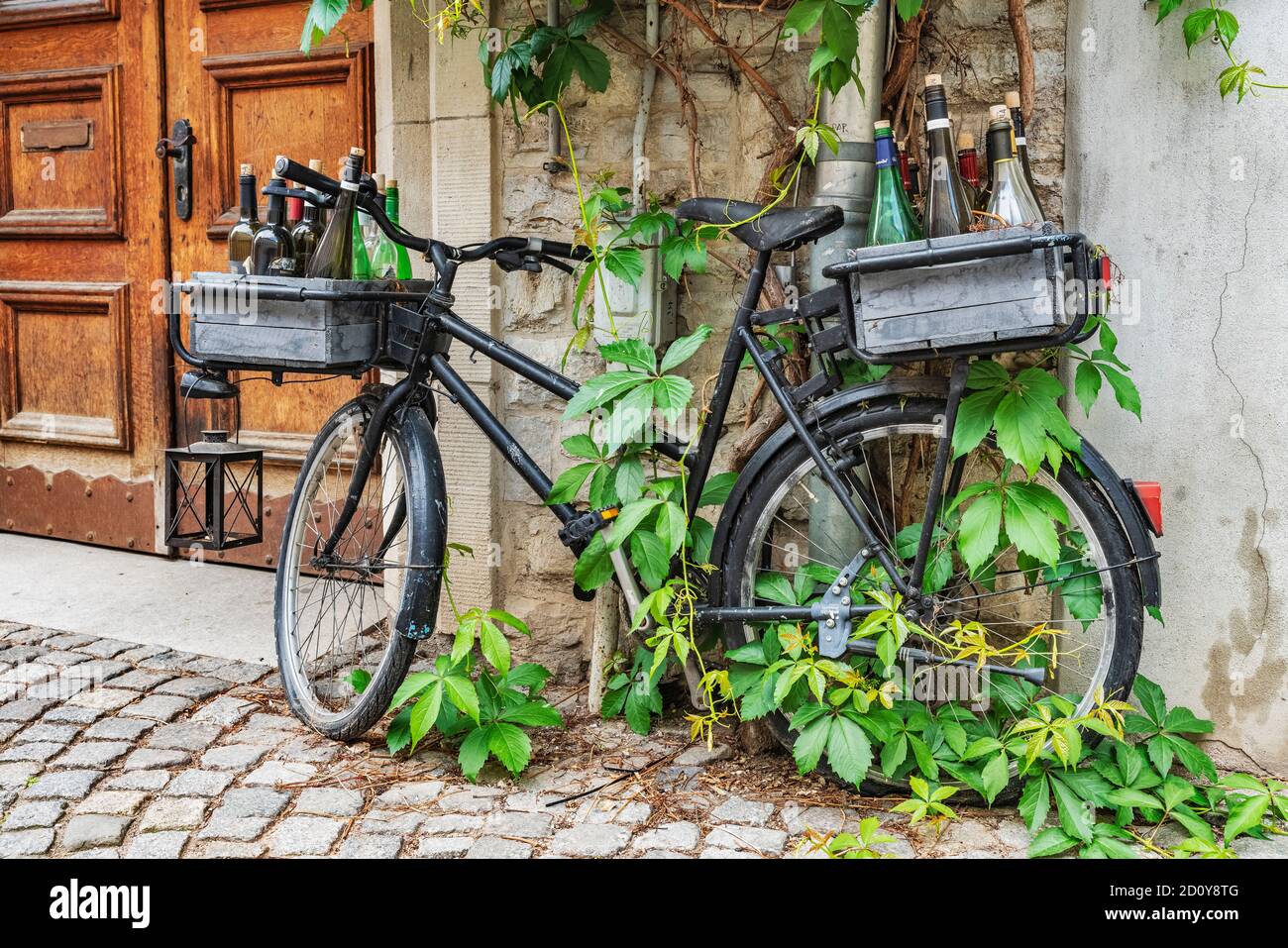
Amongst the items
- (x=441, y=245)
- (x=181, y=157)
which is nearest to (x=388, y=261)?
(x=441, y=245)

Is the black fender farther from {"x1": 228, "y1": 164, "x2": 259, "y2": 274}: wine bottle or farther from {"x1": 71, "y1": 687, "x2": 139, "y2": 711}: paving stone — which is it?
{"x1": 71, "y1": 687, "x2": 139, "y2": 711}: paving stone

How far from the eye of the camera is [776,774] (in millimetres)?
2838

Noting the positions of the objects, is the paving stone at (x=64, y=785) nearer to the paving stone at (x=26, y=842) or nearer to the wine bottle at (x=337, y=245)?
the paving stone at (x=26, y=842)

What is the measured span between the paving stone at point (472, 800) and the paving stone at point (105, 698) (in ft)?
3.42

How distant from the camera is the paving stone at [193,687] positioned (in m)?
3.27

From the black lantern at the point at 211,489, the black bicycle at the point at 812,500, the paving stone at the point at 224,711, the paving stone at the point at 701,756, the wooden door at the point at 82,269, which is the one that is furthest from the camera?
the wooden door at the point at 82,269

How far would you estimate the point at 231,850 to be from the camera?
2.44 m

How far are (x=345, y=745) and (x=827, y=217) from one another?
65.7 inches

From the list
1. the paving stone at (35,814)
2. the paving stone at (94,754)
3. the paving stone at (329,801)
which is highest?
the paving stone at (94,754)

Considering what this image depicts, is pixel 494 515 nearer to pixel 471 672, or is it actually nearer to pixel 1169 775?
pixel 471 672

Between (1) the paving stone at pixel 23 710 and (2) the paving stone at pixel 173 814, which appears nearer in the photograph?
(2) the paving stone at pixel 173 814

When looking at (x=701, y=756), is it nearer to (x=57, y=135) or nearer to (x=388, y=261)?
(x=388, y=261)

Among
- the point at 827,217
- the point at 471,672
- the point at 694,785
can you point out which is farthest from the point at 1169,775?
the point at 471,672

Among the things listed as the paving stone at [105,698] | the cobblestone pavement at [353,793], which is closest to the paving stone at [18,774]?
the cobblestone pavement at [353,793]
